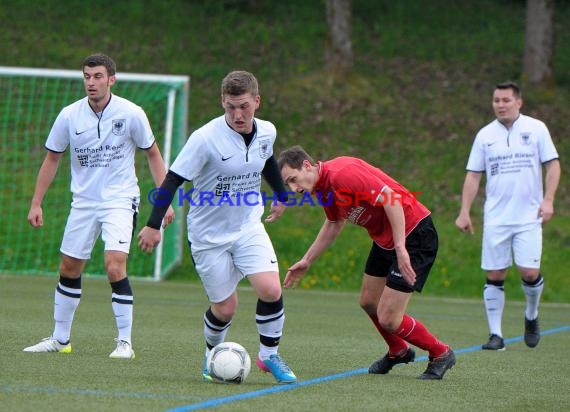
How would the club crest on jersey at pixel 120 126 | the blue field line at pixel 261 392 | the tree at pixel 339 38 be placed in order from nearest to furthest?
the blue field line at pixel 261 392, the club crest on jersey at pixel 120 126, the tree at pixel 339 38

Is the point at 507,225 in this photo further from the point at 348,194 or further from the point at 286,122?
the point at 286,122

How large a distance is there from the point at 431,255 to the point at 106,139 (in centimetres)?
229

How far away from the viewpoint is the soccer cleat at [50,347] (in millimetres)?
7332

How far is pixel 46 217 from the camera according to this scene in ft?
52.9

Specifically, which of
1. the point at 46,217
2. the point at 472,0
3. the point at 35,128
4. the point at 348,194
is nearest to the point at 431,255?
the point at 348,194

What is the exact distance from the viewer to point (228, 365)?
6137 millimetres

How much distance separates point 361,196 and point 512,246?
10.2 ft

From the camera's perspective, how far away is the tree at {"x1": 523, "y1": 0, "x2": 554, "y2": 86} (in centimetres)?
1947

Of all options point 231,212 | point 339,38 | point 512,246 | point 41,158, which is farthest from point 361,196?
point 339,38

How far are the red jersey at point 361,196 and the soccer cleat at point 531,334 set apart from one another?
2588 mm

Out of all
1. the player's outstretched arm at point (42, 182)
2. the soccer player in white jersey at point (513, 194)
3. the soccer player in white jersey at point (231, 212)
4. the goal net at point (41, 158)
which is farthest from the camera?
the goal net at point (41, 158)

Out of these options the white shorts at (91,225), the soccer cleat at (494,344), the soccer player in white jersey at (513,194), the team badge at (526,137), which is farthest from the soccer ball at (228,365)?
the team badge at (526,137)

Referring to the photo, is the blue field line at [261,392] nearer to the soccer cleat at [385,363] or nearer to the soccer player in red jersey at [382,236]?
the soccer cleat at [385,363]

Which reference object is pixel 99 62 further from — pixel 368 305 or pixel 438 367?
pixel 438 367
